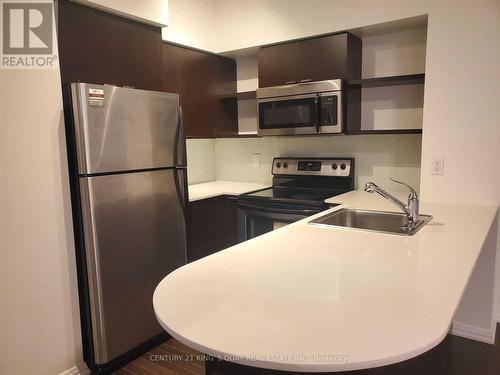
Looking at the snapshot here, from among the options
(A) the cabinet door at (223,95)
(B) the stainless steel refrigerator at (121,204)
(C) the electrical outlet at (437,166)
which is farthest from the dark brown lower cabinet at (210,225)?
(C) the electrical outlet at (437,166)

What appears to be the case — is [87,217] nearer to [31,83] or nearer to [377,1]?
[31,83]

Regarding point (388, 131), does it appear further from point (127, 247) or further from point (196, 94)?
point (127, 247)

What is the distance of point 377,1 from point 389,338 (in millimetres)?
2293

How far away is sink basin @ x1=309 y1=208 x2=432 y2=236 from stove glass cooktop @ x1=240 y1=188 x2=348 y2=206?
1.19 ft

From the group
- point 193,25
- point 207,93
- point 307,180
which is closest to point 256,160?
point 307,180

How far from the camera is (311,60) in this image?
2.70m

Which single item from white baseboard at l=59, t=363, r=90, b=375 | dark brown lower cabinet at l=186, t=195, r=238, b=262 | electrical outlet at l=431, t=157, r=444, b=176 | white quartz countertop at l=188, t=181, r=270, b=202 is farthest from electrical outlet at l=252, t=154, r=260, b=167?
white baseboard at l=59, t=363, r=90, b=375

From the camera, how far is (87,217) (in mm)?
1900

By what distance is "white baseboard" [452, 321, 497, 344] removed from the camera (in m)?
2.23

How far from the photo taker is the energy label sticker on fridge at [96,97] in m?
1.84

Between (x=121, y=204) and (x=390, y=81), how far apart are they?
6.25 ft

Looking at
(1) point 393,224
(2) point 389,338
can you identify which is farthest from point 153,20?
(2) point 389,338

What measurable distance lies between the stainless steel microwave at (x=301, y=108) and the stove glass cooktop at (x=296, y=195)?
0.45 metres

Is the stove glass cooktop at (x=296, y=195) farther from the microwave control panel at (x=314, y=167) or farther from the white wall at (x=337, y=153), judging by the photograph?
the white wall at (x=337, y=153)
